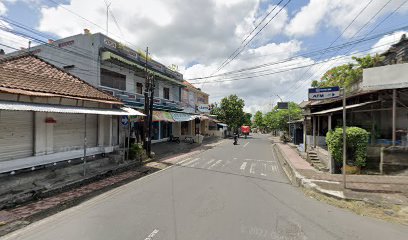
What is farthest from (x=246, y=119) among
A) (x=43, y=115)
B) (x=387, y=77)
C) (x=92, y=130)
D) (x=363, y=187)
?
(x=43, y=115)

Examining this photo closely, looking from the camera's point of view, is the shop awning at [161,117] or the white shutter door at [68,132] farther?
the shop awning at [161,117]

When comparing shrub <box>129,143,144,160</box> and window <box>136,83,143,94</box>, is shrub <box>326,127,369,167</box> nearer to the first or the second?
shrub <box>129,143,144,160</box>

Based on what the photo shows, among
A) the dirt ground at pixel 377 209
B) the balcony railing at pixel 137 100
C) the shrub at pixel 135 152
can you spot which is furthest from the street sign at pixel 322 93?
the balcony railing at pixel 137 100

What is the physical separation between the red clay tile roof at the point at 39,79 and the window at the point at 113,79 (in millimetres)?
4000

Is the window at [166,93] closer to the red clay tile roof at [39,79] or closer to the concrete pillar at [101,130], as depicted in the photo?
the concrete pillar at [101,130]

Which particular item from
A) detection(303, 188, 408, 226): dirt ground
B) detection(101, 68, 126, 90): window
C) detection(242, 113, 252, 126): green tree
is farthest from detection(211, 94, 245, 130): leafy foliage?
detection(303, 188, 408, 226): dirt ground

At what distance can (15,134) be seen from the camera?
27.7 ft

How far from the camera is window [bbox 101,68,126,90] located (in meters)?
15.6

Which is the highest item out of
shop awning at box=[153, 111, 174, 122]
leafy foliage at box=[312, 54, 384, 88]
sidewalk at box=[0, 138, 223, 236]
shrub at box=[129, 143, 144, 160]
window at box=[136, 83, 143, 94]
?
leafy foliage at box=[312, 54, 384, 88]

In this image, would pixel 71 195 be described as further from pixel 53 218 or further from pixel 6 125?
pixel 6 125

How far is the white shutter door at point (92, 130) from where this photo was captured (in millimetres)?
11969

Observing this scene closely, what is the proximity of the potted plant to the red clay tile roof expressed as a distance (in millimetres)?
12193

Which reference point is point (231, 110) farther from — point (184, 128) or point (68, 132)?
point (68, 132)

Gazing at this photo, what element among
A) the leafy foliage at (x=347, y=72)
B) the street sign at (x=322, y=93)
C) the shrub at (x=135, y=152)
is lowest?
the shrub at (x=135, y=152)
